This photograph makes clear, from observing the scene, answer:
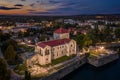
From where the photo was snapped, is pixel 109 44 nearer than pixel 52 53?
No

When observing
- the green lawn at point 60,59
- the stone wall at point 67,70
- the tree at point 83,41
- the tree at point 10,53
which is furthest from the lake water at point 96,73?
the tree at point 10,53

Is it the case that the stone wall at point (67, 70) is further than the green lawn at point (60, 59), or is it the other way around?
the green lawn at point (60, 59)

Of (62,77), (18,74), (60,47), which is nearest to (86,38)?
(60,47)

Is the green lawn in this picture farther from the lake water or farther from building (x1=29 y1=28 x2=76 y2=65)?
the lake water

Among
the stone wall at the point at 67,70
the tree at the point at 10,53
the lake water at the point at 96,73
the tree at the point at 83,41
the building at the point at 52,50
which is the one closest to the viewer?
the stone wall at the point at 67,70

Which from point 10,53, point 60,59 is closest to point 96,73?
point 60,59

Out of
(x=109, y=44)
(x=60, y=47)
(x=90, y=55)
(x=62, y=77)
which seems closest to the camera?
(x=62, y=77)

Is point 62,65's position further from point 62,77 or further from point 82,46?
point 82,46

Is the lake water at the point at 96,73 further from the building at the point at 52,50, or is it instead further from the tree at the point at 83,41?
the tree at the point at 83,41

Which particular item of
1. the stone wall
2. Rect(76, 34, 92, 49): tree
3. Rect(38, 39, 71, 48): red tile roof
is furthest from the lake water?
Rect(76, 34, 92, 49): tree
